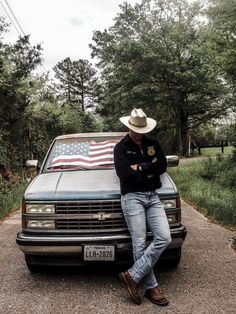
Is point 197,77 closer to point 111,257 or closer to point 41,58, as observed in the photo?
point 41,58

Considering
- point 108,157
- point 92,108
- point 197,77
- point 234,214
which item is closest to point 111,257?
point 108,157

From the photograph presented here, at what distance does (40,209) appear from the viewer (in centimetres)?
470

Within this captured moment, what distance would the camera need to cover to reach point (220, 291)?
4535 millimetres

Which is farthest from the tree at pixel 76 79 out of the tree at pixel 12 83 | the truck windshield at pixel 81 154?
the truck windshield at pixel 81 154

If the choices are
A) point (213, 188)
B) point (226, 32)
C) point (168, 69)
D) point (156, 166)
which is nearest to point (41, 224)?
point (156, 166)

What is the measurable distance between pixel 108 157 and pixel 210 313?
2.69 m

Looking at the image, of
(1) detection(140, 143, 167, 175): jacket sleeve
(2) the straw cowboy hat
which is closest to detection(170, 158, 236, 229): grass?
(1) detection(140, 143, 167, 175): jacket sleeve

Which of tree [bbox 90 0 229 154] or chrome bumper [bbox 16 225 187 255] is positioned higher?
tree [bbox 90 0 229 154]

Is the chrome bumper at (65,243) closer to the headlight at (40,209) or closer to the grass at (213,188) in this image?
the headlight at (40,209)

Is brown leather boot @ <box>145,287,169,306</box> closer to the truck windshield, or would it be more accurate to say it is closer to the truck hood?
the truck hood

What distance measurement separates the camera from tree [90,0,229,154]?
1185 inches

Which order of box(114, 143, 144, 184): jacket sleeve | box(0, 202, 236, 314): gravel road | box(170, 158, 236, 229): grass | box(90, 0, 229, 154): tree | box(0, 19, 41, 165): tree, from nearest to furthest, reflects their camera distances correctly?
box(0, 202, 236, 314): gravel road
box(114, 143, 144, 184): jacket sleeve
box(170, 158, 236, 229): grass
box(0, 19, 41, 165): tree
box(90, 0, 229, 154): tree

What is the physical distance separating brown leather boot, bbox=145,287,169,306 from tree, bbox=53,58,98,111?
6384cm

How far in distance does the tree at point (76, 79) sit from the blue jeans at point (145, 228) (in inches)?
2502
